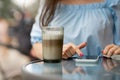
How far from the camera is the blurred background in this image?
88.4 inches

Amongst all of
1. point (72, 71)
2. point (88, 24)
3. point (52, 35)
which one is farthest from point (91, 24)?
point (72, 71)

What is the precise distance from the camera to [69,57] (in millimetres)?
1078

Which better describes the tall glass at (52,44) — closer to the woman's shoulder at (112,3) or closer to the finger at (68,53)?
the finger at (68,53)

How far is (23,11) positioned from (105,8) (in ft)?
3.34

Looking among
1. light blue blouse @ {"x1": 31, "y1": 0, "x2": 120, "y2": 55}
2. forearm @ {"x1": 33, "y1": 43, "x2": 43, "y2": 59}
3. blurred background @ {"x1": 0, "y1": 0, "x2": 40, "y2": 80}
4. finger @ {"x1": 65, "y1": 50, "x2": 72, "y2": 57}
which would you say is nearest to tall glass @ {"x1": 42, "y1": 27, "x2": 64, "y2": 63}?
finger @ {"x1": 65, "y1": 50, "x2": 72, "y2": 57}

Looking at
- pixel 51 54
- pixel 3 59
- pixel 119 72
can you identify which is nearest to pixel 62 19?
pixel 51 54

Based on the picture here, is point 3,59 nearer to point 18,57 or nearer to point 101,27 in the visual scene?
point 18,57

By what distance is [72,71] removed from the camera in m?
0.80

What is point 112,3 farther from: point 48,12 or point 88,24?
point 48,12

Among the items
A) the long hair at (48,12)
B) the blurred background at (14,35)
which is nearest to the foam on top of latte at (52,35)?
the long hair at (48,12)

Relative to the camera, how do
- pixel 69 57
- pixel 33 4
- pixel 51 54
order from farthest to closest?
pixel 33 4, pixel 69 57, pixel 51 54

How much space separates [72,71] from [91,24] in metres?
0.56

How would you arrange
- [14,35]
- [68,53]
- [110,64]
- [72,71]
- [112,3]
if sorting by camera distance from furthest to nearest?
[14,35], [112,3], [68,53], [110,64], [72,71]

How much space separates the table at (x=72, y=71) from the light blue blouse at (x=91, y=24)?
0.34m
